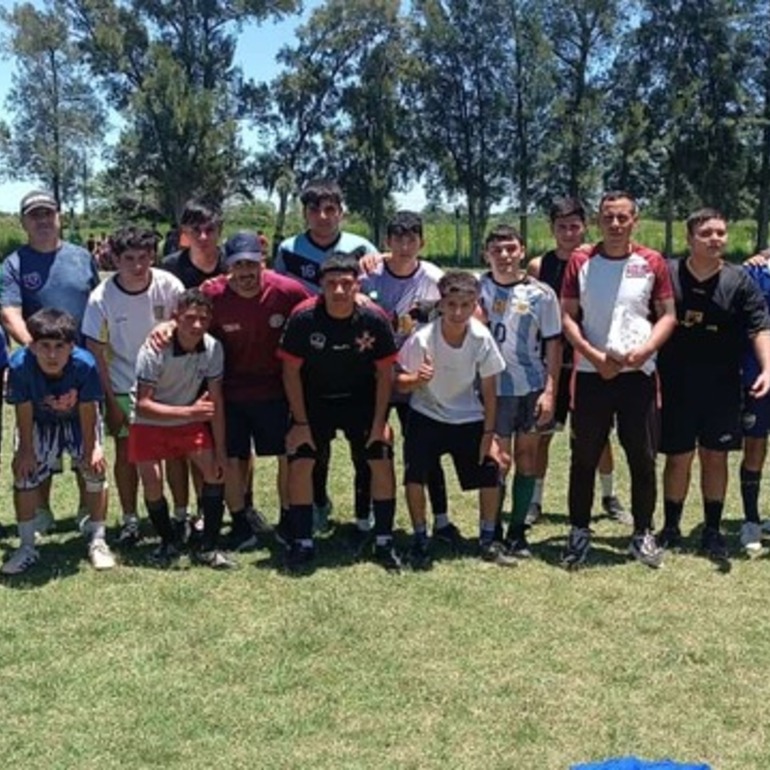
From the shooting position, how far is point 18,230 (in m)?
46.5

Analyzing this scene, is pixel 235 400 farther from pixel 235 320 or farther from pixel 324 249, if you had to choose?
pixel 324 249

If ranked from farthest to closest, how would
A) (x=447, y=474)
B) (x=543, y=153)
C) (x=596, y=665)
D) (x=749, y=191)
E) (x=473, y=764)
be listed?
1. (x=543, y=153)
2. (x=749, y=191)
3. (x=447, y=474)
4. (x=596, y=665)
5. (x=473, y=764)

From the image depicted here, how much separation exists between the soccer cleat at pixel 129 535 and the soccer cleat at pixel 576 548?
8.23ft

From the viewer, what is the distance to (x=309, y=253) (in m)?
6.13

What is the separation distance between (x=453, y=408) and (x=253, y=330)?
1208 mm

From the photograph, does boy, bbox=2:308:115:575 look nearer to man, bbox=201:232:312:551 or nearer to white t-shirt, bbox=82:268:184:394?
white t-shirt, bbox=82:268:184:394

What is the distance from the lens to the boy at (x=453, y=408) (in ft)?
18.5

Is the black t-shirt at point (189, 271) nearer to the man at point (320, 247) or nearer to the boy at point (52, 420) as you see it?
the man at point (320, 247)

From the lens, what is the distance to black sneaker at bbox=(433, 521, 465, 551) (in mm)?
6070

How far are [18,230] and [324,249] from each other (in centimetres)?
4400

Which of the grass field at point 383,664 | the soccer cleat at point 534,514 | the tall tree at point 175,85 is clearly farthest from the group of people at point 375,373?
the tall tree at point 175,85

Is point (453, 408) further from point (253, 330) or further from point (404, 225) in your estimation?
point (253, 330)

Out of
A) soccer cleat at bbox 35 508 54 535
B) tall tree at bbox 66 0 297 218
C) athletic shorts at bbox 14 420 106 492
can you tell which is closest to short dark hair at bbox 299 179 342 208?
athletic shorts at bbox 14 420 106 492

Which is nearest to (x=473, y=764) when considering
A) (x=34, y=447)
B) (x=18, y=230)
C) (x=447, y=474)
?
(x=34, y=447)
